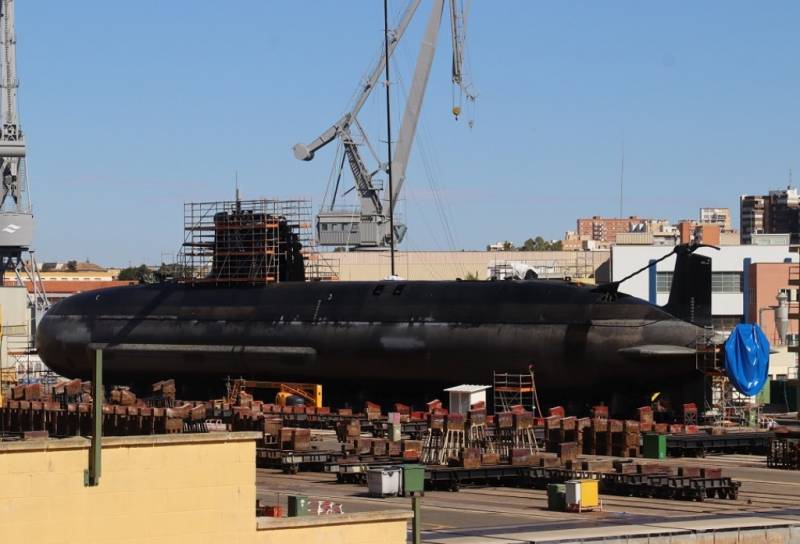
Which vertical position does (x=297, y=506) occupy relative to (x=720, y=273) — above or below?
below

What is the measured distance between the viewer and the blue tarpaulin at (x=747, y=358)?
173 ft

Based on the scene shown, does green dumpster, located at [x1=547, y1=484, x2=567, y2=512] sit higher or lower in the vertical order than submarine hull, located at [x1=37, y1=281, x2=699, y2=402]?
lower

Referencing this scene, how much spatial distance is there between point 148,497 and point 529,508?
1805 centimetres

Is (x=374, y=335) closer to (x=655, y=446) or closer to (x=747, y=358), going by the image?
(x=747, y=358)

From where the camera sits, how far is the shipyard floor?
29.9 metres

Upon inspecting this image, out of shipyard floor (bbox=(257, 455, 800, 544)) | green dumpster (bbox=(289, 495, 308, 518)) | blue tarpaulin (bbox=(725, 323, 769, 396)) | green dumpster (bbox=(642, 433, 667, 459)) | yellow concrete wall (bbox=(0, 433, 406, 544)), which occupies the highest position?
blue tarpaulin (bbox=(725, 323, 769, 396))

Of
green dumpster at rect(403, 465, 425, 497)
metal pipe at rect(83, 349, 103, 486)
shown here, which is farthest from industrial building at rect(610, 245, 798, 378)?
metal pipe at rect(83, 349, 103, 486)

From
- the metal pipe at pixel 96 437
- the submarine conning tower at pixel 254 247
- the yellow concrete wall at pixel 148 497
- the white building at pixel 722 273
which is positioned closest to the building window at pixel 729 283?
the white building at pixel 722 273

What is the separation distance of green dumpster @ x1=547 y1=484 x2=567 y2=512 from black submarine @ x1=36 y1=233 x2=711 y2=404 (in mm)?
19497

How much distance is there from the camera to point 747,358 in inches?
2114

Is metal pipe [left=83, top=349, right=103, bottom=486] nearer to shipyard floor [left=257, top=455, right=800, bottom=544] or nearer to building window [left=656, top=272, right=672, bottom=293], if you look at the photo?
shipyard floor [left=257, top=455, right=800, bottom=544]

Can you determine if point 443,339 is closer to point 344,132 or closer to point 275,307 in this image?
point 275,307

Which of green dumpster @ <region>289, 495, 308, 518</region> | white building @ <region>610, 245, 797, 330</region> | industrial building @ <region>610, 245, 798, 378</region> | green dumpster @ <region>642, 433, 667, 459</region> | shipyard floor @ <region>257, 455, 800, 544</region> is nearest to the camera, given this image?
green dumpster @ <region>289, 495, 308, 518</region>

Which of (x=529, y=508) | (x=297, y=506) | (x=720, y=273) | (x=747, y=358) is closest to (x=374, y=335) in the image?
(x=747, y=358)
